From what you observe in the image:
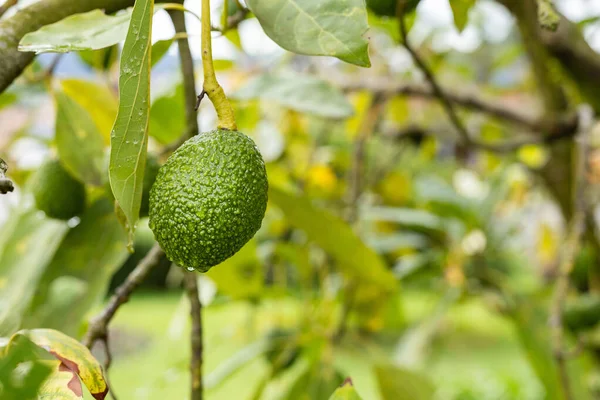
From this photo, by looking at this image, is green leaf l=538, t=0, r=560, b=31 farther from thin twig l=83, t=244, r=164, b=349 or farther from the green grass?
the green grass

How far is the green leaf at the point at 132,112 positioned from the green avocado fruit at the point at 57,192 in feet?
1.08

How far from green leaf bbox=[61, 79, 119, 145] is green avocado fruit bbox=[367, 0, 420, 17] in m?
0.39

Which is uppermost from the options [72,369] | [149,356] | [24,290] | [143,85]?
[143,85]

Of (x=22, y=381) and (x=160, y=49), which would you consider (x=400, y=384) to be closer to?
(x=160, y=49)

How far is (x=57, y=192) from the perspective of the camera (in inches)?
26.4

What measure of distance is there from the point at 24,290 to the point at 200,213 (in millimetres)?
345

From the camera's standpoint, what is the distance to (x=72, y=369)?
1.22 ft

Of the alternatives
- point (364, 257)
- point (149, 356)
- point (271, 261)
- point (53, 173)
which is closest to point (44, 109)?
point (271, 261)

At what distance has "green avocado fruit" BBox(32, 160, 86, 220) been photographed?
666mm

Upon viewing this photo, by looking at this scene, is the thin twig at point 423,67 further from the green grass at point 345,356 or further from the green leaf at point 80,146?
the green grass at point 345,356

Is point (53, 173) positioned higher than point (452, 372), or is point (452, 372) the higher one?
point (53, 173)

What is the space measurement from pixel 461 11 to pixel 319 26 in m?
0.32

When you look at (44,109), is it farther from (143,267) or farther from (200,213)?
(200,213)

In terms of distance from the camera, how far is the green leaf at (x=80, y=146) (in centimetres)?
61
